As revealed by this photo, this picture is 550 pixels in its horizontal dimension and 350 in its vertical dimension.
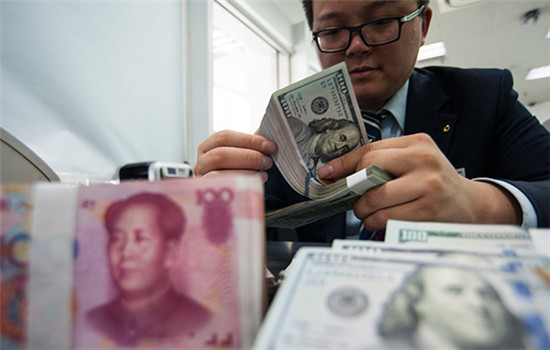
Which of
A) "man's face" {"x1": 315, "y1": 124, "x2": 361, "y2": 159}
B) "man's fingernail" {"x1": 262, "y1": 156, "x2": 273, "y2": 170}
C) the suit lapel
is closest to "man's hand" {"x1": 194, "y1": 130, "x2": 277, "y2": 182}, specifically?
"man's fingernail" {"x1": 262, "y1": 156, "x2": 273, "y2": 170}

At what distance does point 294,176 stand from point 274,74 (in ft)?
10.1

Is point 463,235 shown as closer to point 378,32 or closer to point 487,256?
point 487,256

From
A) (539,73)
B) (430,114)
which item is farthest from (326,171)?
(539,73)

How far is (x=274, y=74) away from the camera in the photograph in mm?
3484

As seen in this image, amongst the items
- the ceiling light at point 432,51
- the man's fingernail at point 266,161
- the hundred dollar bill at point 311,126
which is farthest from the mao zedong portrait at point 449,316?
the ceiling light at point 432,51

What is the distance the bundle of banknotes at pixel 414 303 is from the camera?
24cm

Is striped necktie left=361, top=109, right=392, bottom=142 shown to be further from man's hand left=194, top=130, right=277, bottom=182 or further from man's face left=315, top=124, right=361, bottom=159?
man's hand left=194, top=130, right=277, bottom=182

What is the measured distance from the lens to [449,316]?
257 millimetres

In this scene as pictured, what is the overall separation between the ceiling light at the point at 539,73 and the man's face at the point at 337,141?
649 cm

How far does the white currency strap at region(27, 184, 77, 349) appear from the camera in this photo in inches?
12.1

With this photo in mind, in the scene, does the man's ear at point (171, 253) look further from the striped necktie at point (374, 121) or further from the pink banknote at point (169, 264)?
the striped necktie at point (374, 121)

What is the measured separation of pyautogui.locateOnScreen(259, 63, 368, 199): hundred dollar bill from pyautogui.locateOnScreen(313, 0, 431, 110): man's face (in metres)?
0.32

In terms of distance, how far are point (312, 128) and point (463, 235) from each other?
0.40 meters

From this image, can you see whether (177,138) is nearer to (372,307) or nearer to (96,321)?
(96,321)
